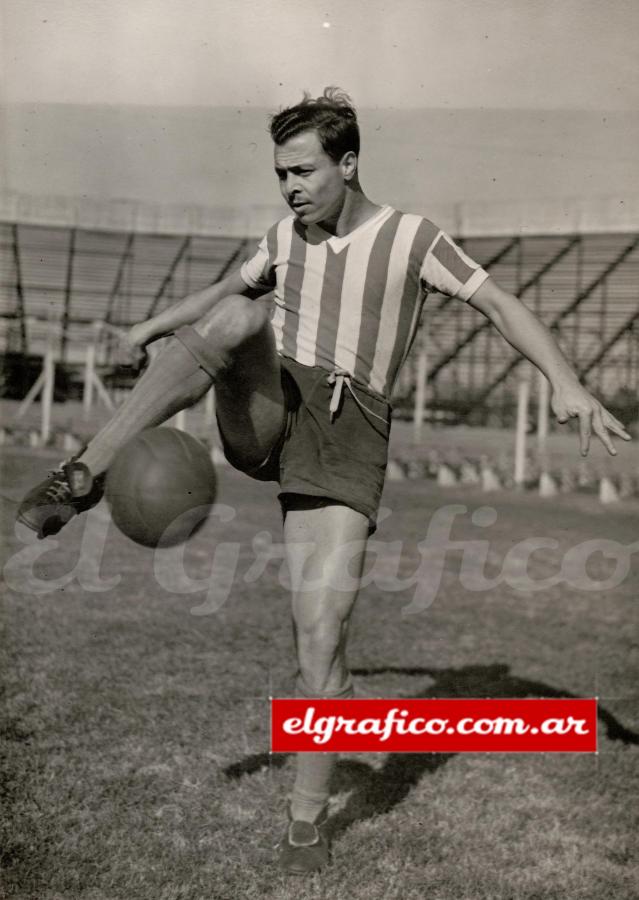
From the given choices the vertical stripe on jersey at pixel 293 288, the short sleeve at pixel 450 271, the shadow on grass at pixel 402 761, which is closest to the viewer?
the short sleeve at pixel 450 271

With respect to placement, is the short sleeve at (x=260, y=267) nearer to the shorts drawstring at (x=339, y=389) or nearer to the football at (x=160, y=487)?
the shorts drawstring at (x=339, y=389)

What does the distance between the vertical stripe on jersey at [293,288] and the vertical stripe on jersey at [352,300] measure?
0.13 metres

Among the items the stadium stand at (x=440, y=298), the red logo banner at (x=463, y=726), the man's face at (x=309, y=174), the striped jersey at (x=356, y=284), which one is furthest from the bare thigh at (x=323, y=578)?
the stadium stand at (x=440, y=298)

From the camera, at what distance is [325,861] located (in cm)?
242

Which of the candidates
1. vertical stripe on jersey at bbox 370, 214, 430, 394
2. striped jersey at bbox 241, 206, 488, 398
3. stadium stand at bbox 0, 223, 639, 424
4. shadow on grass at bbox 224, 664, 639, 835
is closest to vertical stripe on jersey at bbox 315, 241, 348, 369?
striped jersey at bbox 241, 206, 488, 398

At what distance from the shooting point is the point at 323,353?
2480mm

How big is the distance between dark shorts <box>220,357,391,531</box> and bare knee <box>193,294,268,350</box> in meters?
0.39

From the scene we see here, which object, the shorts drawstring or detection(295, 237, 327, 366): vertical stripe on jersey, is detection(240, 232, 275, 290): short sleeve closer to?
detection(295, 237, 327, 366): vertical stripe on jersey

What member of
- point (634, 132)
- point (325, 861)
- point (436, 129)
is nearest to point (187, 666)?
point (325, 861)

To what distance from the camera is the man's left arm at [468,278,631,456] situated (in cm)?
200

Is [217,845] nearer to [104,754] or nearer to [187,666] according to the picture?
[104,754]

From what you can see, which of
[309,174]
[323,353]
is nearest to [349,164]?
[309,174]

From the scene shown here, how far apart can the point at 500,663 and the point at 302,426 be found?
116 inches

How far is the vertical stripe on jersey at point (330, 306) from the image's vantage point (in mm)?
2443
